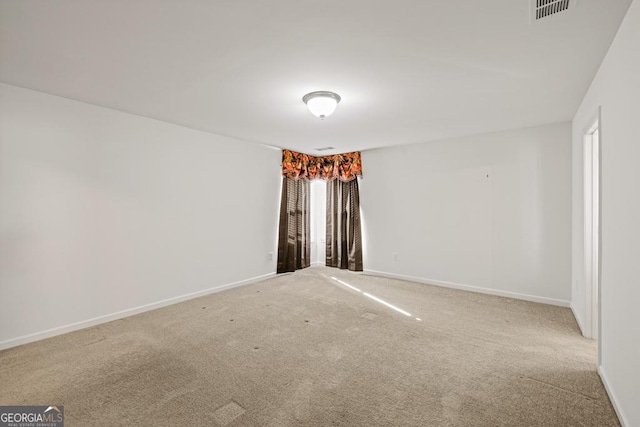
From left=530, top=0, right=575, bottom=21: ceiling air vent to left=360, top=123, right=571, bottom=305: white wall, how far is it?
2877 millimetres

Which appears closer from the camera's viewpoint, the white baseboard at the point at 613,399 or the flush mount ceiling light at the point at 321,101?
the white baseboard at the point at 613,399

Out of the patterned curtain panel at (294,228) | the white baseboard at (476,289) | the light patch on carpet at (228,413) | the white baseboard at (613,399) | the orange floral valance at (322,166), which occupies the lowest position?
the light patch on carpet at (228,413)

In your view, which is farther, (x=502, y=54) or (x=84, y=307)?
(x=84, y=307)

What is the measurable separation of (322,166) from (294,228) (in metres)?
1.45

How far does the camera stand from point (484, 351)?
2727 millimetres

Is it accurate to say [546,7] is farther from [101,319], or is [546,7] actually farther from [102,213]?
[101,319]

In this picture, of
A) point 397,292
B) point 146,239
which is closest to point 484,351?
point 397,292

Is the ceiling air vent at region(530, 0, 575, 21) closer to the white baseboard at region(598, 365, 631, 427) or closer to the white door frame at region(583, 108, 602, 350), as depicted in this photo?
the white door frame at region(583, 108, 602, 350)

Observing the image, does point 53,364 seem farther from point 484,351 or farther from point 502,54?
point 502,54

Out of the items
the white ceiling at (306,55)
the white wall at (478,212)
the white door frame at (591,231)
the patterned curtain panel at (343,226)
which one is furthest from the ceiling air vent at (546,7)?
the patterned curtain panel at (343,226)

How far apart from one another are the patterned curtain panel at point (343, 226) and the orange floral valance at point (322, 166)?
7.0 inches

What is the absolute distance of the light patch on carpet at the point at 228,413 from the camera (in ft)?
6.06

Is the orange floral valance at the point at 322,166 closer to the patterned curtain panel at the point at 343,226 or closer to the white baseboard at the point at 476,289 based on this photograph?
the patterned curtain panel at the point at 343,226

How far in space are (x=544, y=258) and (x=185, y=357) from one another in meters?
4.47
